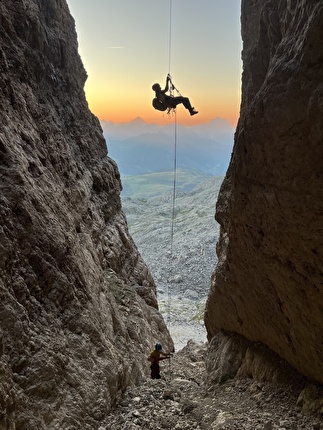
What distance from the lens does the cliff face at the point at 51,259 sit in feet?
21.0

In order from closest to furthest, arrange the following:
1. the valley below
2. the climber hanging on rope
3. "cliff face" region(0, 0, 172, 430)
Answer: "cliff face" region(0, 0, 172, 430) → the climber hanging on rope → the valley below

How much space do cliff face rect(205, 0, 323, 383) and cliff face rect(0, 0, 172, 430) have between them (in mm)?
4226

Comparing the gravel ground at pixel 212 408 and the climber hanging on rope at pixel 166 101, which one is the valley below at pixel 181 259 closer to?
the climber hanging on rope at pixel 166 101

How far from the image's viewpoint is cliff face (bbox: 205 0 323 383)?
217 inches

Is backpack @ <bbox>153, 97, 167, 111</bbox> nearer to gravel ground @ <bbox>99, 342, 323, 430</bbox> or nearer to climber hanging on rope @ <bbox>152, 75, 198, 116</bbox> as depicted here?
climber hanging on rope @ <bbox>152, 75, 198, 116</bbox>

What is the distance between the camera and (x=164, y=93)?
13953 millimetres

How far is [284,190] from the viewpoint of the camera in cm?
634

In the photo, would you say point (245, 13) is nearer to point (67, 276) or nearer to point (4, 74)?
point (4, 74)

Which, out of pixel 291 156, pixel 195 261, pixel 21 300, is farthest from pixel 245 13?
pixel 195 261

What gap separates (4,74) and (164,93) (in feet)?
A: 20.8

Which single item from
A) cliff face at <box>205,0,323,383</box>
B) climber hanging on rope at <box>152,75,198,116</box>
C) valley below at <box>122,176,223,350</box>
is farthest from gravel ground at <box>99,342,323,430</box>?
valley below at <box>122,176,223,350</box>

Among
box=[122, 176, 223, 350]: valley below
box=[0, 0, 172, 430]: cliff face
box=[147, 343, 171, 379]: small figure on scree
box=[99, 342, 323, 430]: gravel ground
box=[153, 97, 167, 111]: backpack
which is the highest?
box=[153, 97, 167, 111]: backpack

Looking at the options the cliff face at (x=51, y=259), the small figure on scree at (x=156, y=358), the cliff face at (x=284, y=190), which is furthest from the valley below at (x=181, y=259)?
the cliff face at (x=284, y=190)

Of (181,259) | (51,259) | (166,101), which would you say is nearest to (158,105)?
(166,101)
